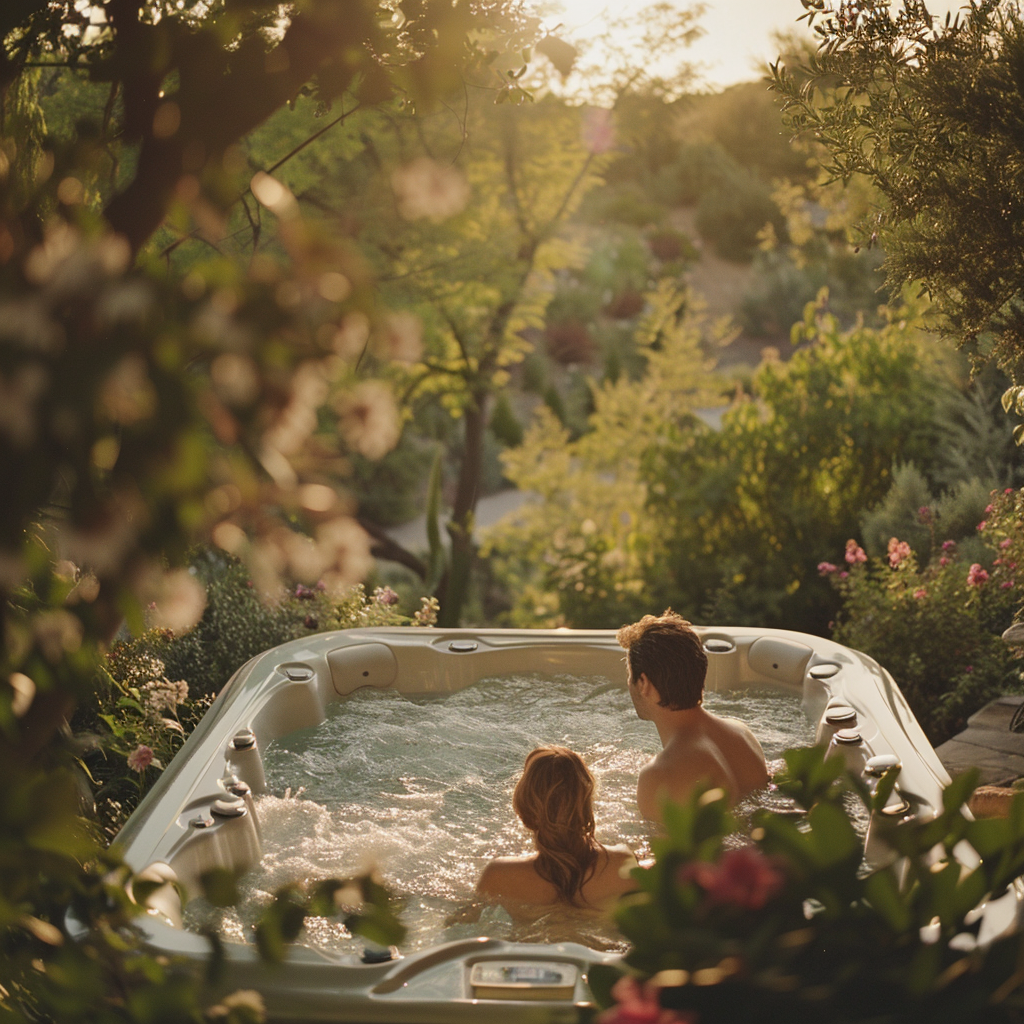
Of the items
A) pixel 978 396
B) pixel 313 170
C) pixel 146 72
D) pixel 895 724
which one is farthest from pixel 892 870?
pixel 313 170

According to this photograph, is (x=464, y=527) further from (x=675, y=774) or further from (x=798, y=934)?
(x=798, y=934)

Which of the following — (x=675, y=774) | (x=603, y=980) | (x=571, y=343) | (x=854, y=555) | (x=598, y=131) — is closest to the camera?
(x=603, y=980)

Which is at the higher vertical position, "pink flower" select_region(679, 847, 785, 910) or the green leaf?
"pink flower" select_region(679, 847, 785, 910)

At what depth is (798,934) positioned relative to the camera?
791 mm

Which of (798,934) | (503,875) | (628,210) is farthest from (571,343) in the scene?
(798,934)

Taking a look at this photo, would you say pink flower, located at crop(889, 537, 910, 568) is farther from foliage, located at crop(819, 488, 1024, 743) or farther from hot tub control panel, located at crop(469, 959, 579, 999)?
hot tub control panel, located at crop(469, 959, 579, 999)

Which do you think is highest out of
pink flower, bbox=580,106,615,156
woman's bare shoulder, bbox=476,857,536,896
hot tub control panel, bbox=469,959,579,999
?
pink flower, bbox=580,106,615,156

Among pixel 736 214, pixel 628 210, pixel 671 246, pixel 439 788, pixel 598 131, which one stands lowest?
pixel 439 788

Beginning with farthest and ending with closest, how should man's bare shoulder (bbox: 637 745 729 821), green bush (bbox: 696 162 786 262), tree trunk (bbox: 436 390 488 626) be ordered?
green bush (bbox: 696 162 786 262) → tree trunk (bbox: 436 390 488 626) → man's bare shoulder (bbox: 637 745 729 821)

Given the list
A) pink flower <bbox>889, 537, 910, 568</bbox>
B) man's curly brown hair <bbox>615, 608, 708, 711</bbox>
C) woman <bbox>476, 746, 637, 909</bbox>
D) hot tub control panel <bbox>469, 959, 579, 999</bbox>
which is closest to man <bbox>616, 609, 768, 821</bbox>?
man's curly brown hair <bbox>615, 608, 708, 711</bbox>

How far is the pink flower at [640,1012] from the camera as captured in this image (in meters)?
0.74

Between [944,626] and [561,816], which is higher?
[561,816]

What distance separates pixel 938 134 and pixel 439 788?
2237 millimetres

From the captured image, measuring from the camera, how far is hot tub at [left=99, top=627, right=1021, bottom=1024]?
5.60 ft
